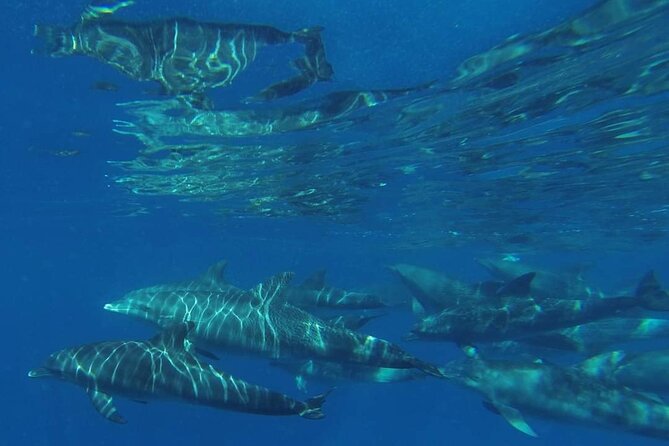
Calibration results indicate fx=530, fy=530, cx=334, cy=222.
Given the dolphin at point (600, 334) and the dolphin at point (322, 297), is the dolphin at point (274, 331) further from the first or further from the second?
the dolphin at point (600, 334)

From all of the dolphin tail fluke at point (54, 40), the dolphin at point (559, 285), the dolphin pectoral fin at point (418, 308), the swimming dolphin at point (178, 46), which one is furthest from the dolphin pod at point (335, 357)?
the dolphin tail fluke at point (54, 40)

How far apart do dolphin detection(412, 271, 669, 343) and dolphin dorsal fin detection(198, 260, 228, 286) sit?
5894 mm

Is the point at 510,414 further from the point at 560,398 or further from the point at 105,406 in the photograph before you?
the point at 105,406

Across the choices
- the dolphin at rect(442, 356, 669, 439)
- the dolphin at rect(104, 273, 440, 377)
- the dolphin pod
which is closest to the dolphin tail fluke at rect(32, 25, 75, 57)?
the dolphin pod

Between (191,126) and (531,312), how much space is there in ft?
37.6

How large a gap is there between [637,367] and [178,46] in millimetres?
14543

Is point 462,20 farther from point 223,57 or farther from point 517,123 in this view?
point 517,123

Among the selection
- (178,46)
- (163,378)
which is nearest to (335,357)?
(163,378)

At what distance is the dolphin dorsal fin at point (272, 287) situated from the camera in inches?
490

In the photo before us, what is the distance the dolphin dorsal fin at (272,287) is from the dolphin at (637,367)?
8.52 metres

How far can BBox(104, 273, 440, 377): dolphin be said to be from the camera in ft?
38.7

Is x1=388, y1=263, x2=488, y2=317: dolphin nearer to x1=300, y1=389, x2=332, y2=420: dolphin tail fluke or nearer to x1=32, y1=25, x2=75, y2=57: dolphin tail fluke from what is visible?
x1=300, y1=389, x2=332, y2=420: dolphin tail fluke

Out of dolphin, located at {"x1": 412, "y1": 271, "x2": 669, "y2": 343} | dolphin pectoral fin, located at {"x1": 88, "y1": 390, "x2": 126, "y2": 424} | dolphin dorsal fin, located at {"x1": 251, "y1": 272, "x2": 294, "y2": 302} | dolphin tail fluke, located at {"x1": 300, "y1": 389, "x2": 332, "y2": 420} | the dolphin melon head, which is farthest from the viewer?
dolphin, located at {"x1": 412, "y1": 271, "x2": 669, "y2": 343}

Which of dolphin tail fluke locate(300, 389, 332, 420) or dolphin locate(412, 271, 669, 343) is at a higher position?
dolphin tail fluke locate(300, 389, 332, 420)
